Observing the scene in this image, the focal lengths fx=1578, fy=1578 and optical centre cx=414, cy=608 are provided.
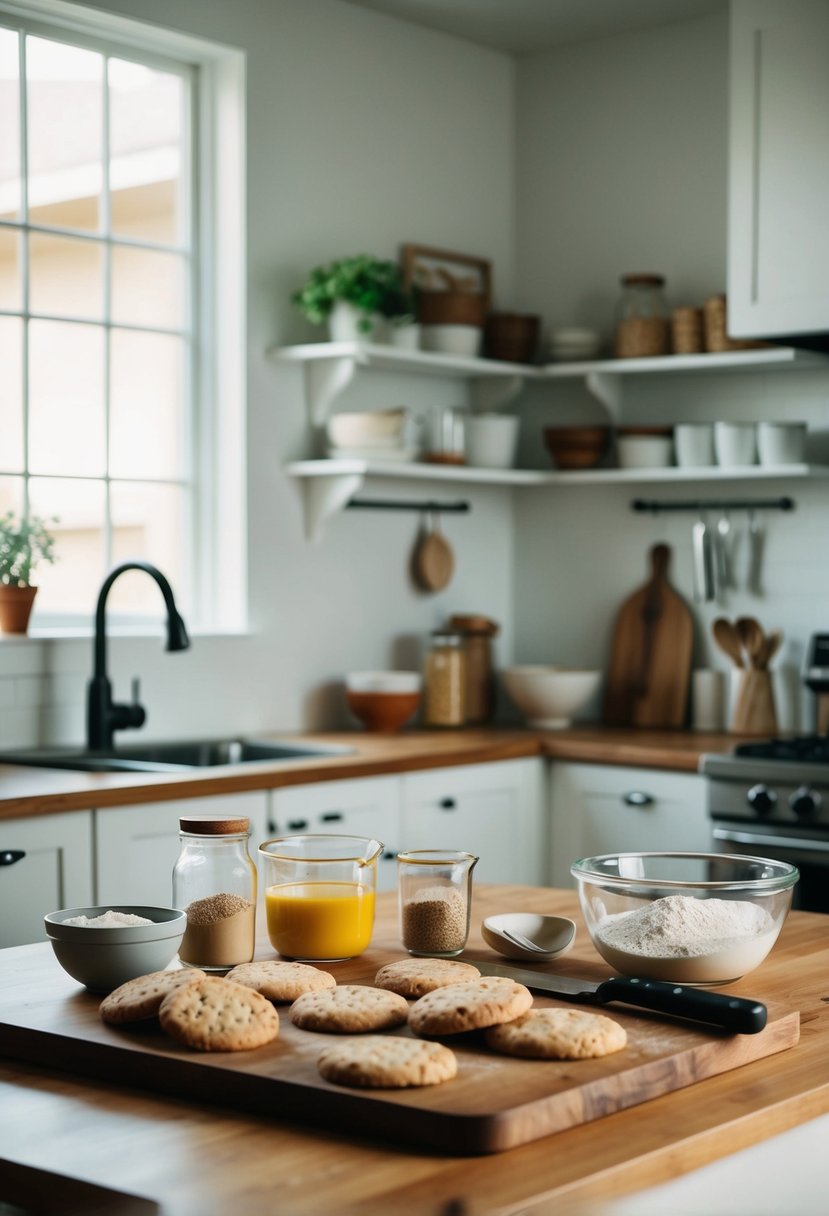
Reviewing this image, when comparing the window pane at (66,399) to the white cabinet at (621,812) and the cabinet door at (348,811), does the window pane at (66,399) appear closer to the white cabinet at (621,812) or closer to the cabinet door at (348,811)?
the cabinet door at (348,811)

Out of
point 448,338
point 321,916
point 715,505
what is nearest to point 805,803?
point 715,505

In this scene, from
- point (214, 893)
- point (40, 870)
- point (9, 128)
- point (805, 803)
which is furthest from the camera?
point (9, 128)

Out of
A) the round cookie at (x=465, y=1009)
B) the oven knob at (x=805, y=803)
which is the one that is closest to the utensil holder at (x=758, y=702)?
the oven knob at (x=805, y=803)

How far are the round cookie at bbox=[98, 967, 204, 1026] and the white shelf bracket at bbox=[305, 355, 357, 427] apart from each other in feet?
9.66

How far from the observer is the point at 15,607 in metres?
3.71

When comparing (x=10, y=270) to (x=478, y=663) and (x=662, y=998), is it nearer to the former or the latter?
(x=478, y=663)

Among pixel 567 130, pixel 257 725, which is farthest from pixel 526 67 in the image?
pixel 257 725

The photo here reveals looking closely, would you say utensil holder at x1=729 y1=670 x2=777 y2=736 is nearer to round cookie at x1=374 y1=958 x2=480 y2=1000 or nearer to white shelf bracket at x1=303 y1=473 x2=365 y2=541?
white shelf bracket at x1=303 y1=473 x2=365 y2=541

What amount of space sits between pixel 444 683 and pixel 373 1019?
3.24 m

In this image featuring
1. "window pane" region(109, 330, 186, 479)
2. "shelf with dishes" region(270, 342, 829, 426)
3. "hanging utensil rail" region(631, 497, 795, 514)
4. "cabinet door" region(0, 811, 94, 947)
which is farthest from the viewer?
"hanging utensil rail" region(631, 497, 795, 514)

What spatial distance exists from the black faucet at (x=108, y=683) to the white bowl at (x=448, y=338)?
4.63ft

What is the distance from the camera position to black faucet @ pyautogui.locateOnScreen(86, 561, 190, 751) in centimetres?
361

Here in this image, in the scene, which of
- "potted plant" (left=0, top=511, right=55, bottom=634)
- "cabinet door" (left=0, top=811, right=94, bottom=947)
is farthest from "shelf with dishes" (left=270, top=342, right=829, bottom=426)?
"cabinet door" (left=0, top=811, right=94, bottom=947)

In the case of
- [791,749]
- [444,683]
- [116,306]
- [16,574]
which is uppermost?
[116,306]
